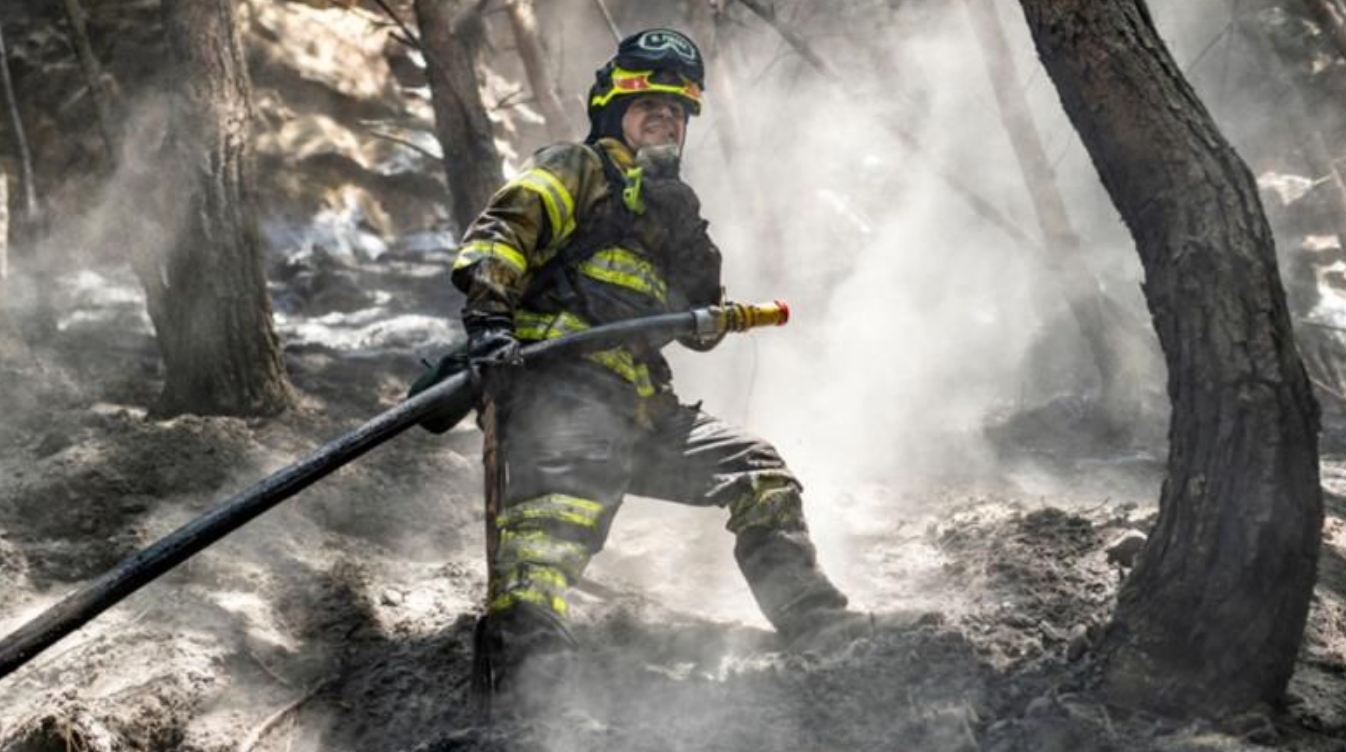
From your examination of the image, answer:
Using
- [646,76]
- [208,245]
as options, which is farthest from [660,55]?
[208,245]

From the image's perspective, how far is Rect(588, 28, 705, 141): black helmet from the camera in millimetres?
4242

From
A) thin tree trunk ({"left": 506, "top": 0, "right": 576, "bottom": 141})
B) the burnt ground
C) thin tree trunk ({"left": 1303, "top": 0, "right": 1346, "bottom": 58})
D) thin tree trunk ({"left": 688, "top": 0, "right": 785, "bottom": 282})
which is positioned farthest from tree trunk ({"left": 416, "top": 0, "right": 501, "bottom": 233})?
thin tree trunk ({"left": 1303, "top": 0, "right": 1346, "bottom": 58})

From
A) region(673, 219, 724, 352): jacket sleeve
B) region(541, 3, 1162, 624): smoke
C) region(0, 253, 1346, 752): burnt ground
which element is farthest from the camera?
region(541, 3, 1162, 624): smoke

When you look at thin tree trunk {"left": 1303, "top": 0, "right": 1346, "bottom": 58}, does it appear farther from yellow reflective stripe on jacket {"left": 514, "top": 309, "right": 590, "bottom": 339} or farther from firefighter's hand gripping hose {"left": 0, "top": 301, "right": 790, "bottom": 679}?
yellow reflective stripe on jacket {"left": 514, "top": 309, "right": 590, "bottom": 339}

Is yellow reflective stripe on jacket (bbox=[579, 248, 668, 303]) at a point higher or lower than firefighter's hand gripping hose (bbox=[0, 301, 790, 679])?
higher

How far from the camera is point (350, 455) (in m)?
3.12

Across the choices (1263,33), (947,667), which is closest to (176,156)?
(947,667)

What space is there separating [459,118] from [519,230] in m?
3.70

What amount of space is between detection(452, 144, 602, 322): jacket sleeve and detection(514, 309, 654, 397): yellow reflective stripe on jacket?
142mm

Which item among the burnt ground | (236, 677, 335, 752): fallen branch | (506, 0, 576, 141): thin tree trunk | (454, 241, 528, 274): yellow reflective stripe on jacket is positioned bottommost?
(236, 677, 335, 752): fallen branch

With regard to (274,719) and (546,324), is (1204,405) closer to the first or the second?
(546,324)

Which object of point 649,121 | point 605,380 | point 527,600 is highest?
point 649,121

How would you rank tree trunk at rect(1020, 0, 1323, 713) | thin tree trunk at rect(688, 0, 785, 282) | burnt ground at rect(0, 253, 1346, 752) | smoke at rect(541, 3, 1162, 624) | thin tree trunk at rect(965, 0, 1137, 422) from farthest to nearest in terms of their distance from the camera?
1. thin tree trunk at rect(688, 0, 785, 282)
2. thin tree trunk at rect(965, 0, 1137, 422)
3. smoke at rect(541, 3, 1162, 624)
4. burnt ground at rect(0, 253, 1346, 752)
5. tree trunk at rect(1020, 0, 1323, 713)

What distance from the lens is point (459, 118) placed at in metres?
7.18
